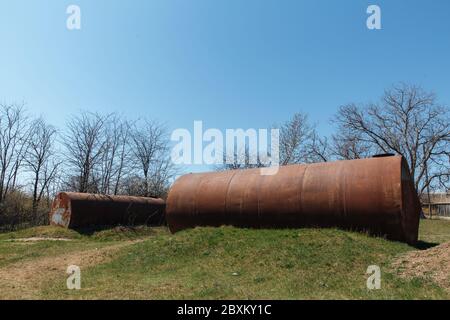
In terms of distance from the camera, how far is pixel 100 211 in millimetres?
22391

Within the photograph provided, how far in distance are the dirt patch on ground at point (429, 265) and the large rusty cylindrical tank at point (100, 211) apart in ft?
55.6

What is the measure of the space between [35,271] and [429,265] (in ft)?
30.0

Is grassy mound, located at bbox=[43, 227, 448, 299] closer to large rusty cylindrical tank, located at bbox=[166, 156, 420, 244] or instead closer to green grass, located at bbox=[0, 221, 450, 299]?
green grass, located at bbox=[0, 221, 450, 299]

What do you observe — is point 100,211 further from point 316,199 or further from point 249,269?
point 249,269

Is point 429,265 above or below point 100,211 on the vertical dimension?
above

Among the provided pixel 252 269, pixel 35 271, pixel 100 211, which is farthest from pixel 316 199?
pixel 100 211

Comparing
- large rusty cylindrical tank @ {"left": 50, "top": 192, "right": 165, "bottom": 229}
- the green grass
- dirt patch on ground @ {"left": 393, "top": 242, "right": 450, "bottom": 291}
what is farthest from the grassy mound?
large rusty cylindrical tank @ {"left": 50, "top": 192, "right": 165, "bottom": 229}

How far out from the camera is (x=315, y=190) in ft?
41.2

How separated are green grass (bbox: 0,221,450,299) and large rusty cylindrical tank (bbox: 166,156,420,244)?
558 millimetres

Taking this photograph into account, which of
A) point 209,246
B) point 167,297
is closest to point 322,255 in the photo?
point 209,246

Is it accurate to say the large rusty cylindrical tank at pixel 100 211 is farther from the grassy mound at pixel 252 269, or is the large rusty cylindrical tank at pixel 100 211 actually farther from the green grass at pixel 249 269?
the grassy mound at pixel 252 269

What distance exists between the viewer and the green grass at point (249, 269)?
6.80 meters

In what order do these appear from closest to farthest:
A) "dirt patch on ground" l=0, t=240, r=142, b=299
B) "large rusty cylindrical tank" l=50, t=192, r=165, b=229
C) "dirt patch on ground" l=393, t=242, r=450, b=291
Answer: "dirt patch on ground" l=393, t=242, r=450, b=291, "dirt patch on ground" l=0, t=240, r=142, b=299, "large rusty cylindrical tank" l=50, t=192, r=165, b=229

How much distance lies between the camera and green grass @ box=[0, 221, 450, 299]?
6801 mm
